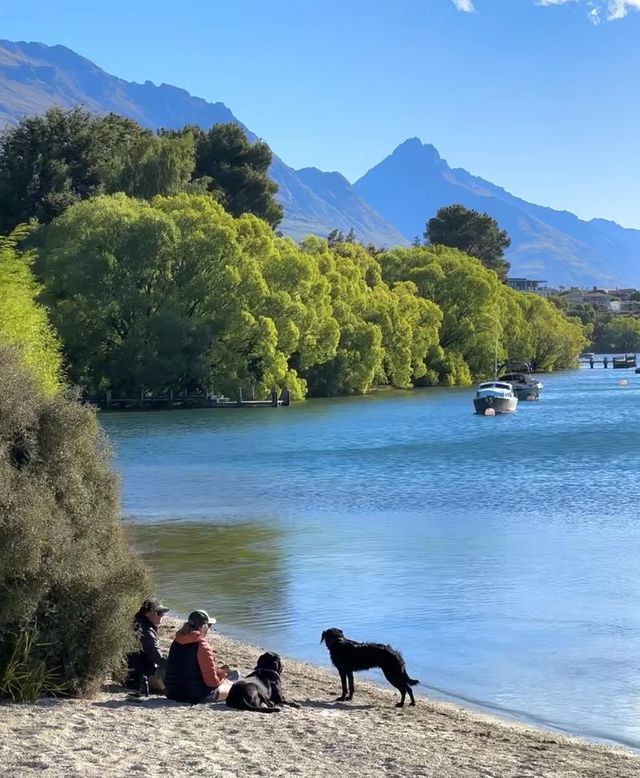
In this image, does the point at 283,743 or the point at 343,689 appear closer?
the point at 283,743

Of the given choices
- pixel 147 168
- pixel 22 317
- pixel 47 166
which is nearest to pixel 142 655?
pixel 22 317

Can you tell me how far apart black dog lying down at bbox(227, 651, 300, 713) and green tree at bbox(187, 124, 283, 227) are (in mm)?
112461

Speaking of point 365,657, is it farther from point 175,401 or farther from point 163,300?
point 175,401

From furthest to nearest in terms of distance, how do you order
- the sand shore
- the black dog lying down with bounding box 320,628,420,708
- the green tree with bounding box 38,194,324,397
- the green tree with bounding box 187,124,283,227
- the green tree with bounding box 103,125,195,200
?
the green tree with bounding box 187,124,283,227
the green tree with bounding box 103,125,195,200
the green tree with bounding box 38,194,324,397
the black dog lying down with bounding box 320,628,420,708
the sand shore

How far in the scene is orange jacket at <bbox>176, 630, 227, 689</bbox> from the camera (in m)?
14.2

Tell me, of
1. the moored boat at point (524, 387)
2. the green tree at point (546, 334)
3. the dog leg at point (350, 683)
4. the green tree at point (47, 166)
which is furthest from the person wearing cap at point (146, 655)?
the green tree at point (546, 334)

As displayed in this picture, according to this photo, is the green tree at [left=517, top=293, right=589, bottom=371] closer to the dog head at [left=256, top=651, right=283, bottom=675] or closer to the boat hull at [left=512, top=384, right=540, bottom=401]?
the boat hull at [left=512, top=384, right=540, bottom=401]

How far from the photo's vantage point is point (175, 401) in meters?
89.9

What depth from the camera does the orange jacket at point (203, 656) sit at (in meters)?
14.2

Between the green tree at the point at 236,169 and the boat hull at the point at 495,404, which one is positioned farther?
the green tree at the point at 236,169

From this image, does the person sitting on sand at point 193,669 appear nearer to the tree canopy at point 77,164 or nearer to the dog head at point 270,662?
the dog head at point 270,662

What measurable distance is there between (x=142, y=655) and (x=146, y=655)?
0.06 metres

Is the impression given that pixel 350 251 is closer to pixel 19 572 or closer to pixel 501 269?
pixel 501 269

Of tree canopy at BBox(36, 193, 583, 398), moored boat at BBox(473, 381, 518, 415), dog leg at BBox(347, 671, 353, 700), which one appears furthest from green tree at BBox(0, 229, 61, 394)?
moored boat at BBox(473, 381, 518, 415)
